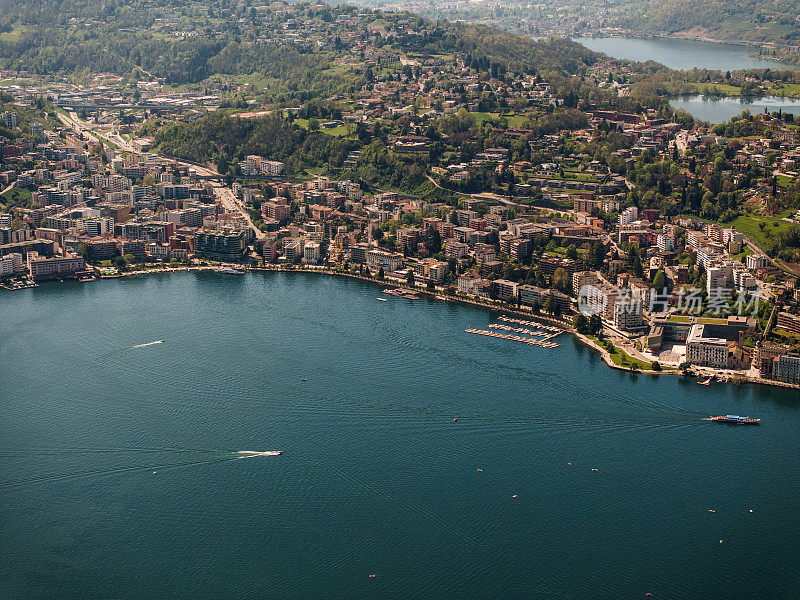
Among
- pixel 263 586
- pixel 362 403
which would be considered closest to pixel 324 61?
pixel 362 403

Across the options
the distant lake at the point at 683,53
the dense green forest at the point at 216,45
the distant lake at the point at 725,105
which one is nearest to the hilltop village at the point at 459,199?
the distant lake at the point at 725,105

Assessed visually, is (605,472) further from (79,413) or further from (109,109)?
(109,109)

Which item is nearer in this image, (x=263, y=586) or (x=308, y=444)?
(x=263, y=586)

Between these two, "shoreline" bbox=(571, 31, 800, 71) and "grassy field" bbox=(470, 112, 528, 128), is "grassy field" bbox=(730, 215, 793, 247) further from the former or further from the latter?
"shoreline" bbox=(571, 31, 800, 71)

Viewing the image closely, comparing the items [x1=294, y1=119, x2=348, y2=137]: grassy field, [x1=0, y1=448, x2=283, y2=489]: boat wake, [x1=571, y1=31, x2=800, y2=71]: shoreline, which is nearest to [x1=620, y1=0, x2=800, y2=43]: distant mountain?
[x1=571, y1=31, x2=800, y2=71]: shoreline

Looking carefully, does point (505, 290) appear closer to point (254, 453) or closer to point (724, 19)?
point (254, 453)

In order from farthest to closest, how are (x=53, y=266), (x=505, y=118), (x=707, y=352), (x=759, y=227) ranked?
(x=505, y=118) → (x=759, y=227) → (x=53, y=266) → (x=707, y=352)

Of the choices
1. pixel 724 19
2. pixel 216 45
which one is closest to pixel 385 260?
pixel 216 45
